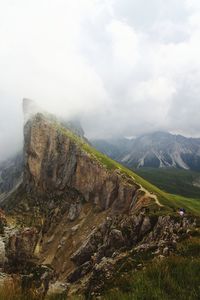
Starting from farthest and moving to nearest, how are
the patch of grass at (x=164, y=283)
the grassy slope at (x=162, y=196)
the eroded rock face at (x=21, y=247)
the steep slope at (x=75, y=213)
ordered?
1. the eroded rock face at (x=21, y=247)
2. the grassy slope at (x=162, y=196)
3. the steep slope at (x=75, y=213)
4. the patch of grass at (x=164, y=283)

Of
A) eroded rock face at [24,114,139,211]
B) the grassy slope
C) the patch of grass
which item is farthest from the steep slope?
the patch of grass

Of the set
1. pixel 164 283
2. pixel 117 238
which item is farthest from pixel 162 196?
pixel 164 283

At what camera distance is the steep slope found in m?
77.8

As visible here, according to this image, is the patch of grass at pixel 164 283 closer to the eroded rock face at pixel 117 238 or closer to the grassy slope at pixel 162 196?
the eroded rock face at pixel 117 238

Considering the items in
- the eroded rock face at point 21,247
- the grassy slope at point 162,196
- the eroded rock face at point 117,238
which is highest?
the grassy slope at point 162,196

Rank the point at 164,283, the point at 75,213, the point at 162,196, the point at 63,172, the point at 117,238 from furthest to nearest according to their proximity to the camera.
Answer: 1. the point at 63,172
2. the point at 75,213
3. the point at 162,196
4. the point at 117,238
5. the point at 164,283

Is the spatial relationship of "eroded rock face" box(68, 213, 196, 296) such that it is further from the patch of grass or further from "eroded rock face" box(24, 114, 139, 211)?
the patch of grass

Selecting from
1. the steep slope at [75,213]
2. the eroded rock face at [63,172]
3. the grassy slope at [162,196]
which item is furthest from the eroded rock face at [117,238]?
the eroded rock face at [63,172]

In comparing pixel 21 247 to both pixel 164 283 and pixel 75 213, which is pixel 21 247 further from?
pixel 164 283

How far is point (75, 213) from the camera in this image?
5079 inches

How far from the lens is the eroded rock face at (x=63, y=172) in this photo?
11731 centimetres

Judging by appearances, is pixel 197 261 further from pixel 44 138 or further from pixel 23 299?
pixel 44 138

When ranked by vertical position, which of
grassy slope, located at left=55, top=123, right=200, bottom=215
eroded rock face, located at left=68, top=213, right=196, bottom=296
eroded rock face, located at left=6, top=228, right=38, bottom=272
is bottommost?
eroded rock face, located at left=6, top=228, right=38, bottom=272

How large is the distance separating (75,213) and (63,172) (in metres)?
33.1
